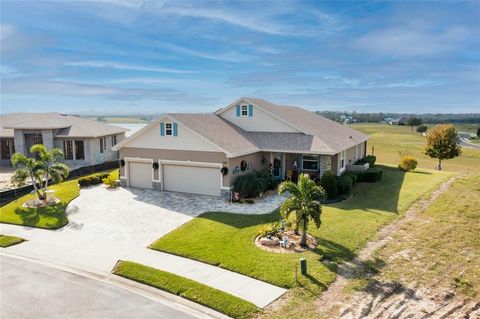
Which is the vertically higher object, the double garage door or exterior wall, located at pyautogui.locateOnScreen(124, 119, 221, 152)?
exterior wall, located at pyautogui.locateOnScreen(124, 119, 221, 152)

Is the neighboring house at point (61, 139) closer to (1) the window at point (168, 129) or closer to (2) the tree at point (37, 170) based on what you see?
(2) the tree at point (37, 170)

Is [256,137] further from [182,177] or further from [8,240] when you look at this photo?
[8,240]

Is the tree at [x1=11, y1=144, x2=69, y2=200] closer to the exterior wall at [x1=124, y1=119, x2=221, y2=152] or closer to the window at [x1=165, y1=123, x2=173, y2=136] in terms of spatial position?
the exterior wall at [x1=124, y1=119, x2=221, y2=152]

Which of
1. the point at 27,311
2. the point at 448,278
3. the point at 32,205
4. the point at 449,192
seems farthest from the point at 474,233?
the point at 32,205

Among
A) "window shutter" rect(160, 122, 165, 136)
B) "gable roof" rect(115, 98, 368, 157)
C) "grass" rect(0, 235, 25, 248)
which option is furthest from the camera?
"window shutter" rect(160, 122, 165, 136)

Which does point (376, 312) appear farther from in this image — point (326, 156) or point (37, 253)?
point (326, 156)

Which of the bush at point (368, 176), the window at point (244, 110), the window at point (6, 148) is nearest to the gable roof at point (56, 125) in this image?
the window at point (6, 148)

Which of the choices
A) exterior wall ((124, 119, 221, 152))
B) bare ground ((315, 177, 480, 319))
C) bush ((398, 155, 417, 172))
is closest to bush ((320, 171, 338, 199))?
exterior wall ((124, 119, 221, 152))
